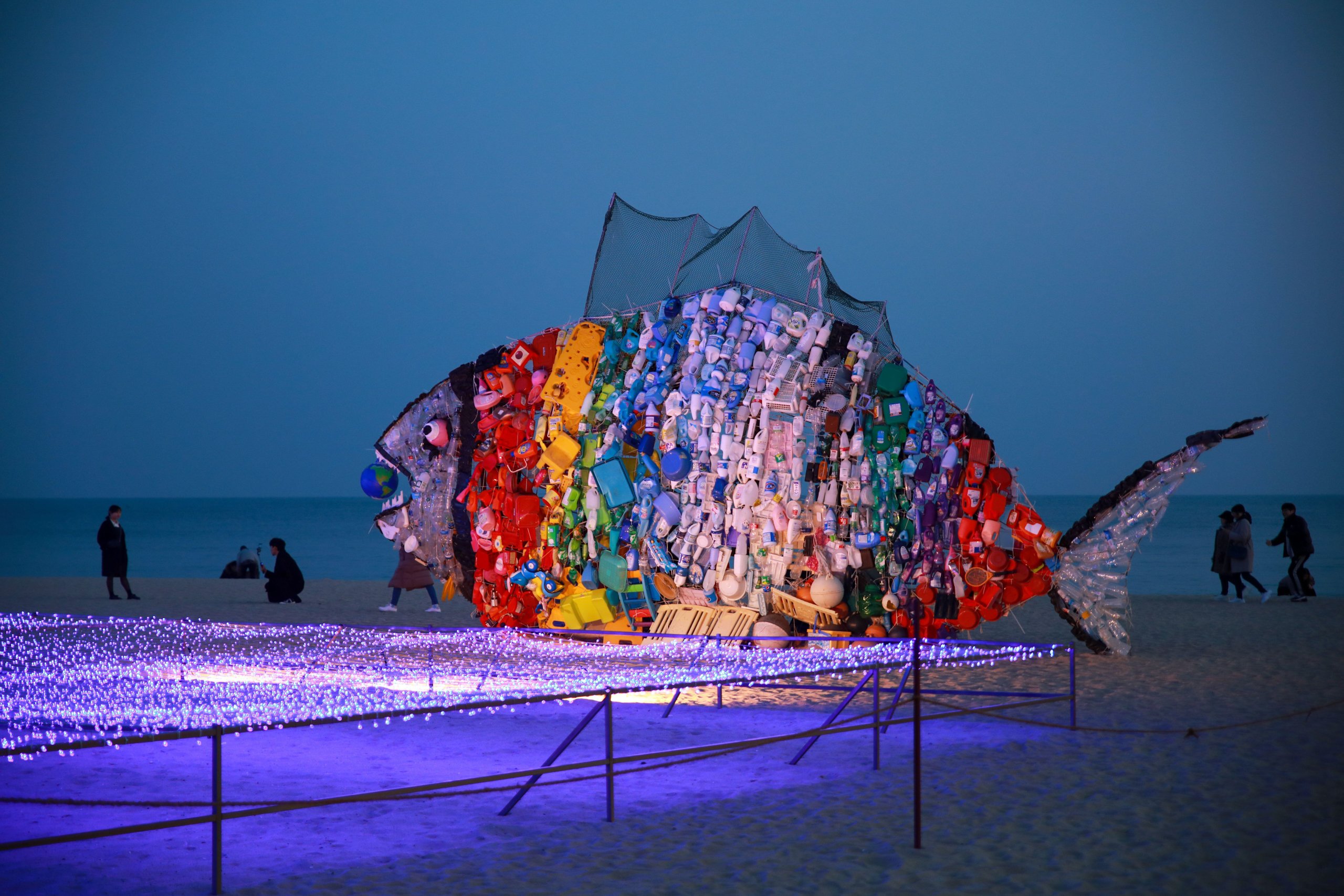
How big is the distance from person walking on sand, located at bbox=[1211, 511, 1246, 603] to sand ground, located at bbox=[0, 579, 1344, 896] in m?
8.84

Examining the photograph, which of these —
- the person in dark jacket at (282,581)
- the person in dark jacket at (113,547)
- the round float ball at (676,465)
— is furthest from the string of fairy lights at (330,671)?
the person in dark jacket at (282,581)

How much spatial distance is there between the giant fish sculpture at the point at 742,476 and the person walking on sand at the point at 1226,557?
7798mm

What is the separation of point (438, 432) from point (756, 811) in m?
7.06

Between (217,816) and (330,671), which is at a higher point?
(217,816)

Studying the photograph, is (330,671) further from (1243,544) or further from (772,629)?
(1243,544)

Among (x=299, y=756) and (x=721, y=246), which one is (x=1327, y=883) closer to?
(x=299, y=756)

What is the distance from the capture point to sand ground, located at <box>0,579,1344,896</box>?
5102 millimetres

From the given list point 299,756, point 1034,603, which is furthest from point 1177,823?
point 1034,603

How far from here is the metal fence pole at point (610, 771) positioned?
19.0ft

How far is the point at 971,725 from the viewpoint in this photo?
328 inches

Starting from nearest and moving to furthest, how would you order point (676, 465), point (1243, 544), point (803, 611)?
point (803, 611)
point (676, 465)
point (1243, 544)

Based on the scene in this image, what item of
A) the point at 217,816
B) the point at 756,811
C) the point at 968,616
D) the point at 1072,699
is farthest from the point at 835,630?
the point at 217,816

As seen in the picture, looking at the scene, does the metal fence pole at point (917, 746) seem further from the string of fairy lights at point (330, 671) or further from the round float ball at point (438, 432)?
the round float ball at point (438, 432)

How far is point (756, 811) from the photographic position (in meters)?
6.21
